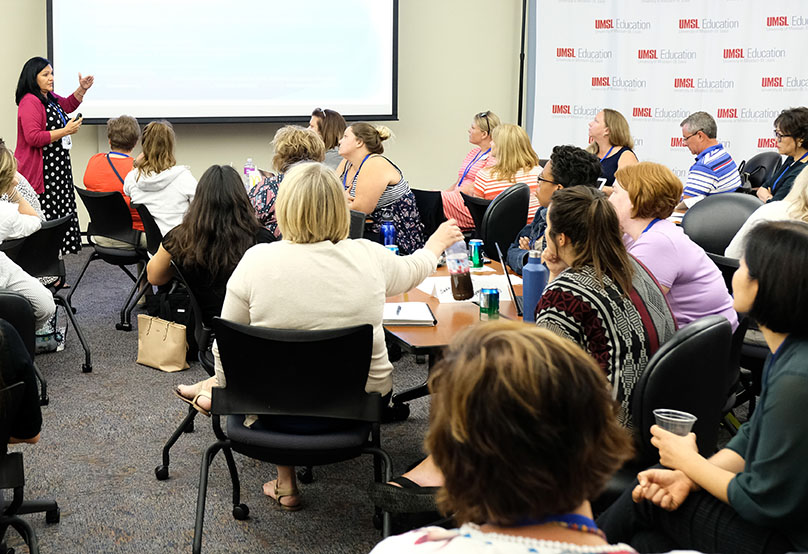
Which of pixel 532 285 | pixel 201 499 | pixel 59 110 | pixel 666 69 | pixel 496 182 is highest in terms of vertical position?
pixel 666 69

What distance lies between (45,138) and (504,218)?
3728 mm

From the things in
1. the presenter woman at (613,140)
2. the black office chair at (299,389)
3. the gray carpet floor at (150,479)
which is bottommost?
the gray carpet floor at (150,479)

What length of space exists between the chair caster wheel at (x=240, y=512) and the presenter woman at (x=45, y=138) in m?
3.89

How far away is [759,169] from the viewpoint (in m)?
6.70

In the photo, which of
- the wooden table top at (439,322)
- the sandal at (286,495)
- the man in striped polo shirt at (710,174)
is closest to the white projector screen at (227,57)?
the man in striped polo shirt at (710,174)

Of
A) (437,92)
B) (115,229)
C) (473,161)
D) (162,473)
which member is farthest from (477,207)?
(437,92)

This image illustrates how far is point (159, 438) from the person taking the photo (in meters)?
3.70

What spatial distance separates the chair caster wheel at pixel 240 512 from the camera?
2.97 m

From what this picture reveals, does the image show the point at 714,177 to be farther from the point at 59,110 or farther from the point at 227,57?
the point at 59,110

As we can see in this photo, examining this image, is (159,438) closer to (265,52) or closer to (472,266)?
(472,266)

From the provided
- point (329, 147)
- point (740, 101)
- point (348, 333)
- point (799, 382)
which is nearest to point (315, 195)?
point (348, 333)

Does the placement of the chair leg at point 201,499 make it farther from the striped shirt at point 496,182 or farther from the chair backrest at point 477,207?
the striped shirt at point 496,182

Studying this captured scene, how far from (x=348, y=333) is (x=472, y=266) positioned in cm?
157

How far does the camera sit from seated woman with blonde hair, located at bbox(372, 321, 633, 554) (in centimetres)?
105
